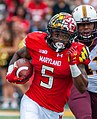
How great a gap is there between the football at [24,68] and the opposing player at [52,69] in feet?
0.14

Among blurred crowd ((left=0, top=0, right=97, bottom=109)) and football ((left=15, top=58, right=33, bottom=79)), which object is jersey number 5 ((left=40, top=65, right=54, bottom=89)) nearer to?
football ((left=15, top=58, right=33, bottom=79))

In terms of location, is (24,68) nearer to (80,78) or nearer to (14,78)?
(14,78)

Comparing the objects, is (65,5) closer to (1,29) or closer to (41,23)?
(41,23)

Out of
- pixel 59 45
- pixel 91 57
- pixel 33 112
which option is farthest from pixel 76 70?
pixel 91 57

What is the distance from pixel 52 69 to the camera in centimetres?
517

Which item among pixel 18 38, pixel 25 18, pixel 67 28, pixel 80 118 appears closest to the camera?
pixel 67 28

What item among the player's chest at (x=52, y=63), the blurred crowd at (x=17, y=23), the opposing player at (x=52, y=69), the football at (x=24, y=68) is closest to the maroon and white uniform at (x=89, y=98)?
the opposing player at (x=52, y=69)

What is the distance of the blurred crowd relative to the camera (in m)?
9.59

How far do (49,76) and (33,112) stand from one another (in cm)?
37

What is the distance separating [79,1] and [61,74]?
6.10 metres

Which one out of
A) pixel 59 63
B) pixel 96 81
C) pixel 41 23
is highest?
pixel 59 63

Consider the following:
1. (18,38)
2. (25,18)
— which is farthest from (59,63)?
(25,18)

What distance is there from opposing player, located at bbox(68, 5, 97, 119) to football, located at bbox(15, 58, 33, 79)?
23.3 inches

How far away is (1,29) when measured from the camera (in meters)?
9.93
